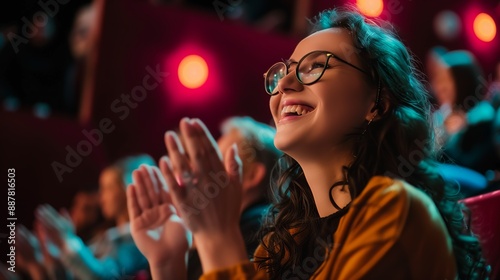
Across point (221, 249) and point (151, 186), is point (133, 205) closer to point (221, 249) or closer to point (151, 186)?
point (151, 186)

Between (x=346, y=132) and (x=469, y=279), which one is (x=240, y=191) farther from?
(x=469, y=279)

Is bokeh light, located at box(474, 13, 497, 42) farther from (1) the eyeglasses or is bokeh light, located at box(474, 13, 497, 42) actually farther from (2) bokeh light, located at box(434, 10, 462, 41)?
(1) the eyeglasses

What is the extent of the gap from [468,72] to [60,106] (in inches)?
55.5

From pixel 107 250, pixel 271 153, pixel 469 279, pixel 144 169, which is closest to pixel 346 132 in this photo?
pixel 469 279

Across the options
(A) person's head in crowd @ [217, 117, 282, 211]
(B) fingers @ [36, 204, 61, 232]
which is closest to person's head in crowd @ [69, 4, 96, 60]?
(B) fingers @ [36, 204, 61, 232]

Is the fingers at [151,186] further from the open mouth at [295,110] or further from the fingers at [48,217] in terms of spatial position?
the fingers at [48,217]

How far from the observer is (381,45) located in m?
0.96

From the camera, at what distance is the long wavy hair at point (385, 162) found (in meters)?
0.90

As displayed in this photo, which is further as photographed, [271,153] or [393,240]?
[271,153]

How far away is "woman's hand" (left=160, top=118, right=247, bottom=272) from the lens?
3.19 feet

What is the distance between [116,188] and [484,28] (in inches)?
67.0
